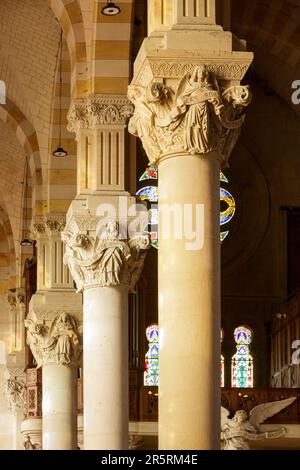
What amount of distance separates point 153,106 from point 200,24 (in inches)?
37.8

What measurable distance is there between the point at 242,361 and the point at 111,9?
16372 millimetres

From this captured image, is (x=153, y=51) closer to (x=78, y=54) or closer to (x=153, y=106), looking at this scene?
(x=153, y=106)

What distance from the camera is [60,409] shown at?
25656 millimetres

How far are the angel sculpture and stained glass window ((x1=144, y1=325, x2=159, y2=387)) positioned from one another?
4.10m

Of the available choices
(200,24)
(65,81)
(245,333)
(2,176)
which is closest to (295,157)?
(245,333)

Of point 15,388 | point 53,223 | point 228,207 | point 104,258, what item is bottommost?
point 15,388

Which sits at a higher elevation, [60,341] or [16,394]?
[60,341]

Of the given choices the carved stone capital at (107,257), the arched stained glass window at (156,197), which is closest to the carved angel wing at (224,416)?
the arched stained glass window at (156,197)

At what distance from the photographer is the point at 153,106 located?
42.2 feet

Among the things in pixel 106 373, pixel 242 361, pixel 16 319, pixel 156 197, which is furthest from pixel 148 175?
pixel 106 373

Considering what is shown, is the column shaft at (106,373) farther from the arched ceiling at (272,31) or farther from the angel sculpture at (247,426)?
the arched ceiling at (272,31)

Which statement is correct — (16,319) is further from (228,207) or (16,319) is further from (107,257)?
(107,257)

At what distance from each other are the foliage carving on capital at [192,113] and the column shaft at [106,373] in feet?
22.0

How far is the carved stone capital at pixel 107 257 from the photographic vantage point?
64.5 feet
